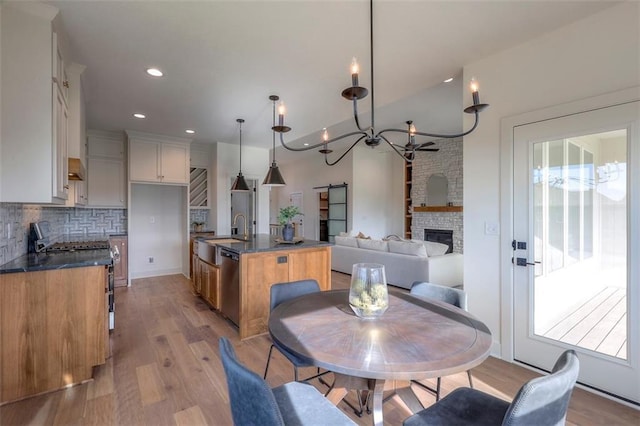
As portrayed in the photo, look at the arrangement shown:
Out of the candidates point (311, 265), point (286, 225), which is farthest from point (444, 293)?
point (286, 225)

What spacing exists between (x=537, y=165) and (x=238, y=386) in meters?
2.75

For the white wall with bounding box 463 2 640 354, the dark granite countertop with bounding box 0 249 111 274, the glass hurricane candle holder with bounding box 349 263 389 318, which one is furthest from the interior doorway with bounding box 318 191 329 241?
the glass hurricane candle holder with bounding box 349 263 389 318

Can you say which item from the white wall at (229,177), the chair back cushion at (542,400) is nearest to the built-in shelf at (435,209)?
the white wall at (229,177)

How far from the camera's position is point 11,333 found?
198 cm

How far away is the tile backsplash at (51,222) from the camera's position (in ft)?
7.34

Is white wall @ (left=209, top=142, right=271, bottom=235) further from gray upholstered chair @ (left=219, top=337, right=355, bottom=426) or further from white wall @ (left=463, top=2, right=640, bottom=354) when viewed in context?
gray upholstered chair @ (left=219, top=337, right=355, bottom=426)

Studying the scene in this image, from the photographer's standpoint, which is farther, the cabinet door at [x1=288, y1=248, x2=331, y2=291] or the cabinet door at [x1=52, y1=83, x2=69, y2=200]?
the cabinet door at [x1=288, y1=248, x2=331, y2=291]

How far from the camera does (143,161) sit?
509 cm

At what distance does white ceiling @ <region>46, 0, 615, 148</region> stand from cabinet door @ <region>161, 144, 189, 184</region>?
148 centimetres

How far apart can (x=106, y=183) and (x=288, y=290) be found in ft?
15.1

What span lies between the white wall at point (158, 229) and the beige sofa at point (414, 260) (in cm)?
354

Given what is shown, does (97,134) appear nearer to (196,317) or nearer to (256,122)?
(256,122)

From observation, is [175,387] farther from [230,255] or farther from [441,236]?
[441,236]

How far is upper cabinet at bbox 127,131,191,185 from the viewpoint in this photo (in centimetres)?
502
